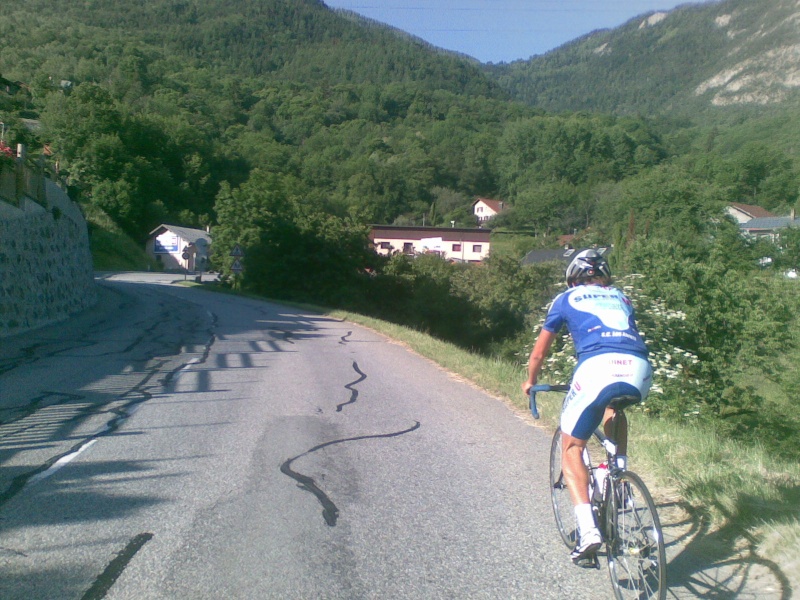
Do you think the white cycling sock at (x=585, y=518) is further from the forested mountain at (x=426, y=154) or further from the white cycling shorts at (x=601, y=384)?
the forested mountain at (x=426, y=154)

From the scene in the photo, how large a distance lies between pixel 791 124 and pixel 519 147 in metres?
46.0

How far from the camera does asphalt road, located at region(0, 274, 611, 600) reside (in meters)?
4.32

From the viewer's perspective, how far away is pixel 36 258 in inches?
803

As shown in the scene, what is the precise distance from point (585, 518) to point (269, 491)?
277 cm

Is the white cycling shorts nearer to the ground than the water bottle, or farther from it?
farther from it

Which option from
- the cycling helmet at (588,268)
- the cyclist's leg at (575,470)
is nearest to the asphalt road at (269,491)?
the cyclist's leg at (575,470)

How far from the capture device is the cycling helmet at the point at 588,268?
4.64m

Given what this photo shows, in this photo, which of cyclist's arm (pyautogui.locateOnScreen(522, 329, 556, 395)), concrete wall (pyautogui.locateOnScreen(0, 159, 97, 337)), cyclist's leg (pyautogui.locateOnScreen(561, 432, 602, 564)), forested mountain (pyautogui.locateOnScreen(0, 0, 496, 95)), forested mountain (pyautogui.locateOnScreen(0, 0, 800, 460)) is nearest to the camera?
cyclist's leg (pyautogui.locateOnScreen(561, 432, 602, 564))

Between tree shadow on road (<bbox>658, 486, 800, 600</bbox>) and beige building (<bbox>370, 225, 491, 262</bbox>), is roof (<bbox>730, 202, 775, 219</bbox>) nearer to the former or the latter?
beige building (<bbox>370, 225, 491, 262</bbox>)

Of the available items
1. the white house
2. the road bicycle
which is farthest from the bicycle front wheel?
the white house

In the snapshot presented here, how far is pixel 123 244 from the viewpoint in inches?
3155

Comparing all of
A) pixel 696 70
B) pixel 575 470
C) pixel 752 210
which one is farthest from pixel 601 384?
pixel 696 70

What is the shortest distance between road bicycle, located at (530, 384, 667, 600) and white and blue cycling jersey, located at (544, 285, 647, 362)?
0.30 m

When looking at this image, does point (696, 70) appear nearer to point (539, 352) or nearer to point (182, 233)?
point (182, 233)
